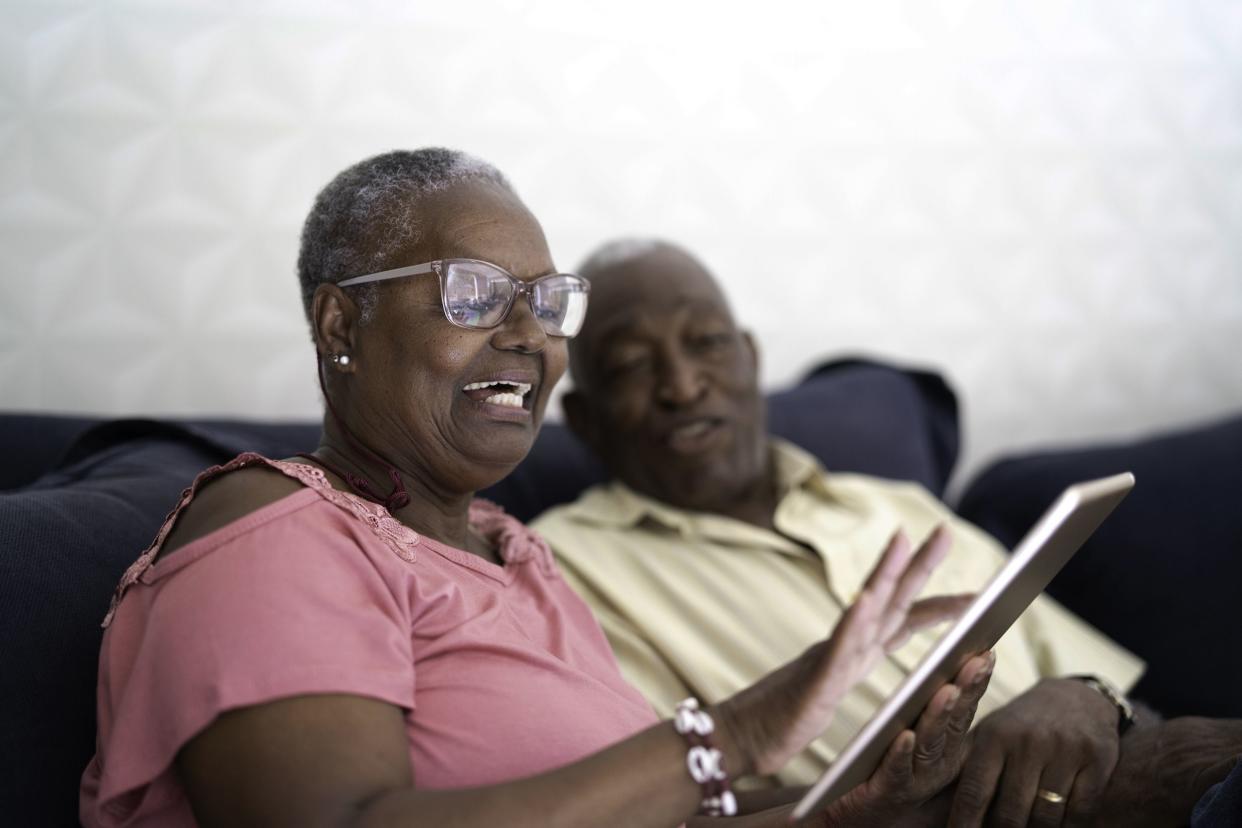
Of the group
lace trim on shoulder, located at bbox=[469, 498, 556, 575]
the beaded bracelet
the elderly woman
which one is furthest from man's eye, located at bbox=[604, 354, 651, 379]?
the beaded bracelet

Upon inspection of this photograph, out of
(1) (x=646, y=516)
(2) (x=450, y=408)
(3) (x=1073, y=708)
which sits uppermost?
(2) (x=450, y=408)

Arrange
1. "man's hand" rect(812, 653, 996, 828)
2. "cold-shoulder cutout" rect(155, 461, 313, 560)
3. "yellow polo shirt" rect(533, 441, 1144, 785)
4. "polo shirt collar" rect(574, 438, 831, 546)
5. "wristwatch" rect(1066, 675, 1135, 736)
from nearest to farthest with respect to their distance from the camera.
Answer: "cold-shoulder cutout" rect(155, 461, 313, 560) < "man's hand" rect(812, 653, 996, 828) < "wristwatch" rect(1066, 675, 1135, 736) < "yellow polo shirt" rect(533, 441, 1144, 785) < "polo shirt collar" rect(574, 438, 831, 546)

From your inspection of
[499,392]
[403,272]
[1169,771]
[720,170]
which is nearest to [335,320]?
[403,272]

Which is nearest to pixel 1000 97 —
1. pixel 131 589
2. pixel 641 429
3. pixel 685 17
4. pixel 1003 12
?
pixel 1003 12

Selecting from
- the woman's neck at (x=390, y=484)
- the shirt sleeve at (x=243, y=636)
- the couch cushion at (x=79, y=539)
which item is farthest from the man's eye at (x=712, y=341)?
the shirt sleeve at (x=243, y=636)

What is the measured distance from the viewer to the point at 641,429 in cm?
214

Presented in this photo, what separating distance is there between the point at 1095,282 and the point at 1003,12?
2.58 ft

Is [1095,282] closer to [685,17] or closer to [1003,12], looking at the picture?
[1003,12]

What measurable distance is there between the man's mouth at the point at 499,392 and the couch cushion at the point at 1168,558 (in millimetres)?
1513

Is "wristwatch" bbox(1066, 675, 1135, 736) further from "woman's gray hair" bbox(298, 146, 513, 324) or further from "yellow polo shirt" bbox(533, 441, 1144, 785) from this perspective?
"woman's gray hair" bbox(298, 146, 513, 324)

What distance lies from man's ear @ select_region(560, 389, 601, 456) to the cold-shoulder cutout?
3.57 ft

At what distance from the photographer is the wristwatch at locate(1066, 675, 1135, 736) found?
1701mm

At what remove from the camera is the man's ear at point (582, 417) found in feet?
7.32

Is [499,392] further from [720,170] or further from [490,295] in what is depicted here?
[720,170]
